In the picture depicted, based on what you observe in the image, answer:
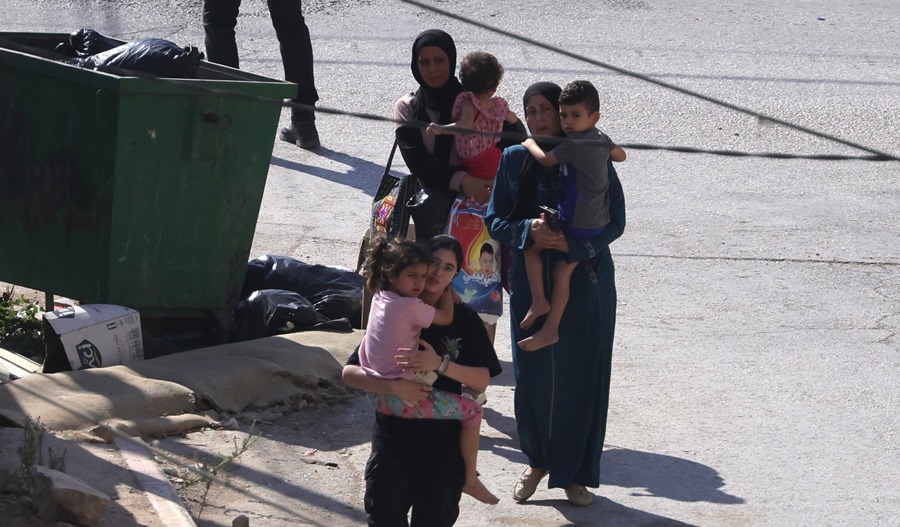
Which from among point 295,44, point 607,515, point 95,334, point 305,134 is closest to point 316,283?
point 95,334

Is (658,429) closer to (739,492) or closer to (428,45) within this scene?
(739,492)

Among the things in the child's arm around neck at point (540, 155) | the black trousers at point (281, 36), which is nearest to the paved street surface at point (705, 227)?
the black trousers at point (281, 36)

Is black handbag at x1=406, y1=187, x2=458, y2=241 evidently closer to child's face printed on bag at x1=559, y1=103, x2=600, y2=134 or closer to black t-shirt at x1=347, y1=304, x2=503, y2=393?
child's face printed on bag at x1=559, y1=103, x2=600, y2=134

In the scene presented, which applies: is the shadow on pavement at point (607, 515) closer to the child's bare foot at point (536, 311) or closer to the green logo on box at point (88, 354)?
the child's bare foot at point (536, 311)

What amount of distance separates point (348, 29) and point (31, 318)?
22.2 feet

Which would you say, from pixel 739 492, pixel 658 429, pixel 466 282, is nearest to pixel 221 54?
pixel 466 282

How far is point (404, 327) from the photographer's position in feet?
11.8

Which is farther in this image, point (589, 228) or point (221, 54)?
point (221, 54)

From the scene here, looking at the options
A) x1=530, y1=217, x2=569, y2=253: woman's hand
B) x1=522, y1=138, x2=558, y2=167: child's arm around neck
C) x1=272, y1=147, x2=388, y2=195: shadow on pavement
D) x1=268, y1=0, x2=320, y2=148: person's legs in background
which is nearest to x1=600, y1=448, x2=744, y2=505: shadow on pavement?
x1=530, y1=217, x2=569, y2=253: woman's hand

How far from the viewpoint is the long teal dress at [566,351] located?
448 centimetres

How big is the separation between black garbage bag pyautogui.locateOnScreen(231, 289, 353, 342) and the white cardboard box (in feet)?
2.15

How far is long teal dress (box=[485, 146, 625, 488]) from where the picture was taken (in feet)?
14.7

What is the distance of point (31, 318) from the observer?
20.0 feet

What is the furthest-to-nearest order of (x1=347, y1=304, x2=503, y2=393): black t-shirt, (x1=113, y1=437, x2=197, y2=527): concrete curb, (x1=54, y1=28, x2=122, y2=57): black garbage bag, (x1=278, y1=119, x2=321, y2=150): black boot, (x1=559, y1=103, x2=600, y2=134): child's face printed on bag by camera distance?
1. (x1=278, y1=119, x2=321, y2=150): black boot
2. (x1=54, y1=28, x2=122, y2=57): black garbage bag
3. (x1=559, y1=103, x2=600, y2=134): child's face printed on bag
4. (x1=113, y1=437, x2=197, y2=527): concrete curb
5. (x1=347, y1=304, x2=503, y2=393): black t-shirt
